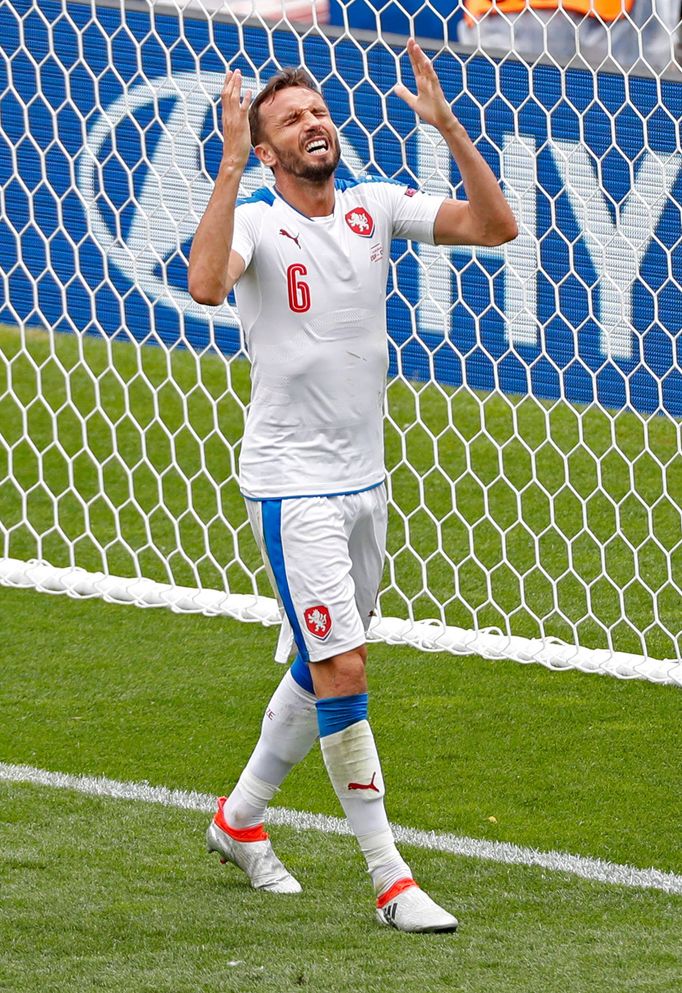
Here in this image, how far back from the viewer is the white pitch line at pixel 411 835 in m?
4.00

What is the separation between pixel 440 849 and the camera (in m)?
4.20

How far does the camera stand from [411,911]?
3.59 m

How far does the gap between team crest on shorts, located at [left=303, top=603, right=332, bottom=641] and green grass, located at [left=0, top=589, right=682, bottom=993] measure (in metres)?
→ 0.60

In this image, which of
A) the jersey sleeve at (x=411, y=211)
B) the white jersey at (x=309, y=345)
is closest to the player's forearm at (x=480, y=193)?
the jersey sleeve at (x=411, y=211)

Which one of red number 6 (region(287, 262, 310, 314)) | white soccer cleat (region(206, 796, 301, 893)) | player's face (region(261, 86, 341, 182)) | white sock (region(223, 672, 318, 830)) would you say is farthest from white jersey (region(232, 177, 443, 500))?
white soccer cleat (region(206, 796, 301, 893))

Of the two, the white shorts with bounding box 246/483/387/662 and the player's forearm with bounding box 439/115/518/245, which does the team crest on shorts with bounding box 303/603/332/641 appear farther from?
the player's forearm with bounding box 439/115/518/245

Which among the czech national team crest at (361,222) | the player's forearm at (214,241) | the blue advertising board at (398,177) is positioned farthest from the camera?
the blue advertising board at (398,177)

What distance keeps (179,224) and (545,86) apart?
1526mm

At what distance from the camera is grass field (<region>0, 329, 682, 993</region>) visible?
3506 mm

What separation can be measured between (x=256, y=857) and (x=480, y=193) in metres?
1.52

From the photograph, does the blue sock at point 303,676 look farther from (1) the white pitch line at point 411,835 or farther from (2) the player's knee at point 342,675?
(1) the white pitch line at point 411,835

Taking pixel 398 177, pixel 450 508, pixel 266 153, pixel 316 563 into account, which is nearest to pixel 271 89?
pixel 266 153

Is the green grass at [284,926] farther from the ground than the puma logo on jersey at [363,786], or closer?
closer

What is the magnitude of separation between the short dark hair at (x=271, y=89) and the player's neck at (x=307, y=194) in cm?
11
